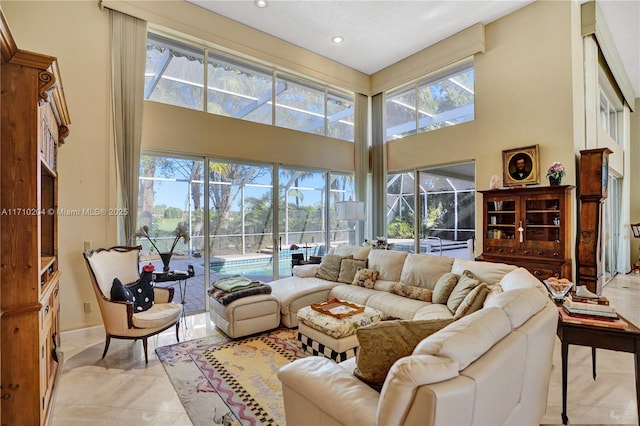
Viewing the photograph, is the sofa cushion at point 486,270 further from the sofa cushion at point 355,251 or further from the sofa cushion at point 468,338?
the sofa cushion at point 468,338

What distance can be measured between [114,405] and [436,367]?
2444 millimetres

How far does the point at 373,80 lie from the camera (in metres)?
6.79

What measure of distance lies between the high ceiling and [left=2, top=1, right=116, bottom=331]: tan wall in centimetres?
152

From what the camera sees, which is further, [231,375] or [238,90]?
[238,90]

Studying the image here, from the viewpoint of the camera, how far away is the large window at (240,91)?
441 centimetres

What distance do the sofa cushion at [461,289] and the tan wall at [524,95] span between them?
2138 millimetres

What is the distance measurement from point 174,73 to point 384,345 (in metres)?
4.63

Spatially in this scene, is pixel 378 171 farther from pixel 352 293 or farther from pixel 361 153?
pixel 352 293

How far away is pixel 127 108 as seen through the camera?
396 centimetres

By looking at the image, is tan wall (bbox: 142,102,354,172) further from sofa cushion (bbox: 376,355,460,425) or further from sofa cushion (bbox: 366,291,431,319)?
sofa cushion (bbox: 376,355,460,425)

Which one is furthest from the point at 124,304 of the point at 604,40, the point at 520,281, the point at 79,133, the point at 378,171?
the point at 604,40

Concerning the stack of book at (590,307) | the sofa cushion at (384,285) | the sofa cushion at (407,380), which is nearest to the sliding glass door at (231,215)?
the sofa cushion at (384,285)

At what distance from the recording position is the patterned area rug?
2232 millimetres

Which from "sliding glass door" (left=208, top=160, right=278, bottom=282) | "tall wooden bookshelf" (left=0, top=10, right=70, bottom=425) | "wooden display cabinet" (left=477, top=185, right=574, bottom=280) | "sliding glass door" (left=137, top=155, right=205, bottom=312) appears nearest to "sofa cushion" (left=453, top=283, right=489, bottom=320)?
"wooden display cabinet" (left=477, top=185, right=574, bottom=280)
